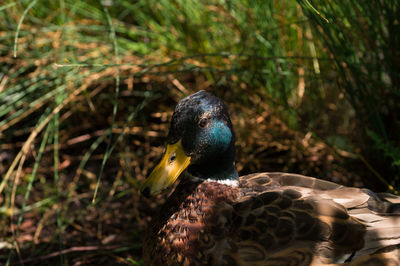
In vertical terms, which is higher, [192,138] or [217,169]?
[192,138]

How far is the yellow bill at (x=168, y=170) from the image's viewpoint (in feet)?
5.59

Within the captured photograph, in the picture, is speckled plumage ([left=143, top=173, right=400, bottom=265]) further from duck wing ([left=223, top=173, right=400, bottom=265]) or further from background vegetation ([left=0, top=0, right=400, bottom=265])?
background vegetation ([left=0, top=0, right=400, bottom=265])

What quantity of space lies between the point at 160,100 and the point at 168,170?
1691 mm

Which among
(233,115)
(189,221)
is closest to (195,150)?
(189,221)

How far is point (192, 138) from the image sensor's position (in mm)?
1764

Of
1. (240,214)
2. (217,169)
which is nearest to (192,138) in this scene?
(217,169)

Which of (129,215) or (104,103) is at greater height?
(104,103)

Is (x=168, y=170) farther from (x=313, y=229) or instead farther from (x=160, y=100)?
(x=160, y=100)

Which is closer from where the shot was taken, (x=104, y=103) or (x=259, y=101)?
(x=259, y=101)

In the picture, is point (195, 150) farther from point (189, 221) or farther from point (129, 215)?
point (129, 215)

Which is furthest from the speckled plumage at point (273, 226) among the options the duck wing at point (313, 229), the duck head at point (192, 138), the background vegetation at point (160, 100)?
the background vegetation at point (160, 100)

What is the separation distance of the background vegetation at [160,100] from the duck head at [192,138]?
0.50 m

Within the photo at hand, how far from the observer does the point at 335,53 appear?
2.15 meters

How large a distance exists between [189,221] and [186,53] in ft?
5.07
